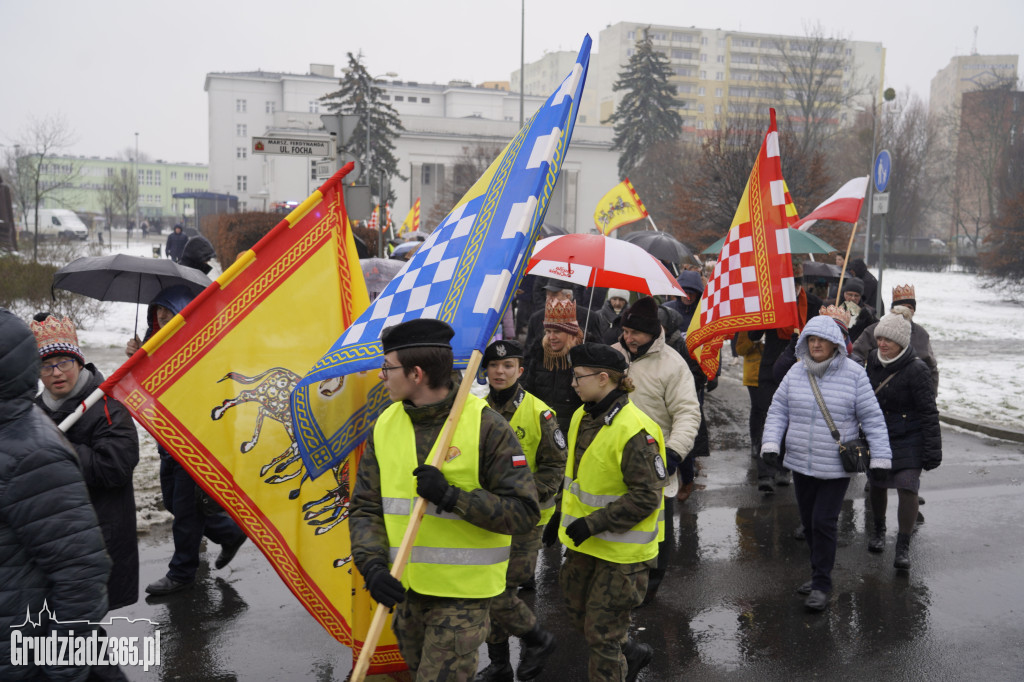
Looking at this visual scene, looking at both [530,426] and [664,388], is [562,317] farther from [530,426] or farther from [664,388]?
[530,426]

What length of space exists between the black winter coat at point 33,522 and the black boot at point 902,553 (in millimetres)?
5425

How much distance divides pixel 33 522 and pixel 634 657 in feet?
9.44

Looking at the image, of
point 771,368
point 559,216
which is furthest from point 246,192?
point 771,368

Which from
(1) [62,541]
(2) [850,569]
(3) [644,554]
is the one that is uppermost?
(1) [62,541]

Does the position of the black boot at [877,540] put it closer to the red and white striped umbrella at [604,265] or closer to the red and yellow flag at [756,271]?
the red and yellow flag at [756,271]

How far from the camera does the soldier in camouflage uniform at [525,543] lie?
14.1 feet

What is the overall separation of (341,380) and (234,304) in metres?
0.58

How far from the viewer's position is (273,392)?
12.7 feet

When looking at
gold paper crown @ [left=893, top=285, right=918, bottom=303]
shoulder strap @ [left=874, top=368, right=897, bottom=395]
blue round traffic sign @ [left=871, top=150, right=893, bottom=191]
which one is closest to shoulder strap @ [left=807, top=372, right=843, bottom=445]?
shoulder strap @ [left=874, top=368, right=897, bottom=395]

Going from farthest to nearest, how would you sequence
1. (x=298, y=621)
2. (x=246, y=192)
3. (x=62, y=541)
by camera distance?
(x=246, y=192), (x=298, y=621), (x=62, y=541)

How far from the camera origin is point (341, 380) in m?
3.79

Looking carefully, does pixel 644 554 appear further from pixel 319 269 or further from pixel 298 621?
pixel 298 621

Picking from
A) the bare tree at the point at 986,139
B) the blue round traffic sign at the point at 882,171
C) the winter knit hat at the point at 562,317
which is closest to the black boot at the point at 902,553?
the winter knit hat at the point at 562,317

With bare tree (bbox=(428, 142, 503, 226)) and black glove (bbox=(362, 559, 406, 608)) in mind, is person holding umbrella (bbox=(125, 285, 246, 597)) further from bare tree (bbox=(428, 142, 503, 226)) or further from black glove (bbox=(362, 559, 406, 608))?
bare tree (bbox=(428, 142, 503, 226))
